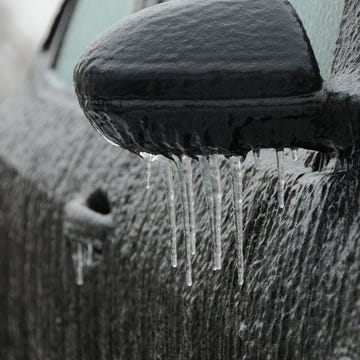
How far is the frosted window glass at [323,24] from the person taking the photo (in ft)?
5.44

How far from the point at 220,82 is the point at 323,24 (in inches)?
13.2

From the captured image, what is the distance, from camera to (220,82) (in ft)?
4.82

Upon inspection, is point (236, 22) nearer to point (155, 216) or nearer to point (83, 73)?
point (83, 73)

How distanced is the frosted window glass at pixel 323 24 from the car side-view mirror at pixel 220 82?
0.40ft

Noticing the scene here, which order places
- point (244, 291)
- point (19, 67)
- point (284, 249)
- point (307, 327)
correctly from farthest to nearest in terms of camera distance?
point (19, 67) → point (244, 291) → point (284, 249) → point (307, 327)

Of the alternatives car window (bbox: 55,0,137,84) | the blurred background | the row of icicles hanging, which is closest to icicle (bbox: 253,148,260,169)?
the row of icicles hanging

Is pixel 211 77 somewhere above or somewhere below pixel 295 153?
above

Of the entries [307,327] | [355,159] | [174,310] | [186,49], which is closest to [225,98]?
[186,49]

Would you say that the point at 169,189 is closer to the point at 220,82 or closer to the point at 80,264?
the point at 220,82

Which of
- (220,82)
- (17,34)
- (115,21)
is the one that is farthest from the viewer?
(17,34)

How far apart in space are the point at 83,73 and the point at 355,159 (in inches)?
16.3

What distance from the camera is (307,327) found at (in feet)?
4.84

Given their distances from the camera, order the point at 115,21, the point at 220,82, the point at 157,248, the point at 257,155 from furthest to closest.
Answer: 1. the point at 115,21
2. the point at 157,248
3. the point at 257,155
4. the point at 220,82

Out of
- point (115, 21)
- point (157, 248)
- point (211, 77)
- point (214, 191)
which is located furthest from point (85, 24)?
point (211, 77)
